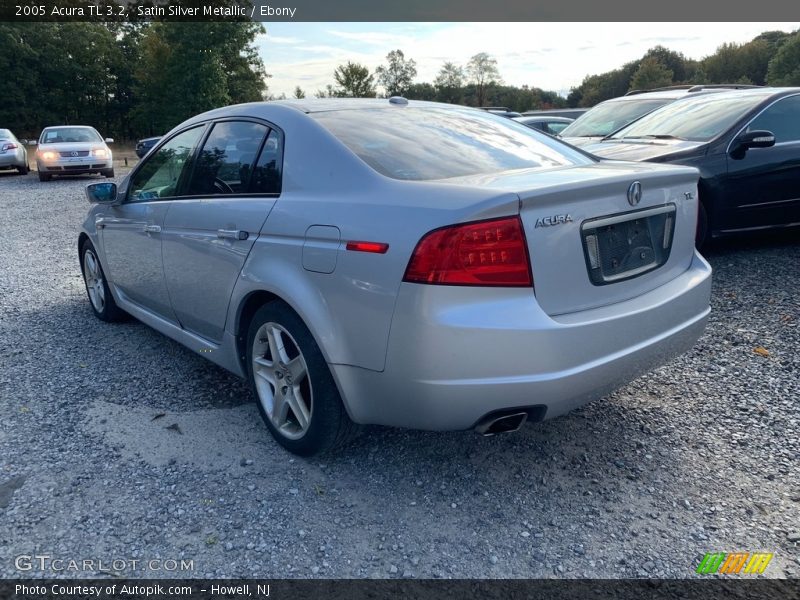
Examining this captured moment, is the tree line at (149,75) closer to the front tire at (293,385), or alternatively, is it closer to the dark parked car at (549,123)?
the dark parked car at (549,123)

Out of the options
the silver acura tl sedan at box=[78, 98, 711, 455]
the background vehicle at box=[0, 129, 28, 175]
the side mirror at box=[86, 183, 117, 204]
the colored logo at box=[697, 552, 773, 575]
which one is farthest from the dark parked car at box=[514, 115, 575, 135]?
the background vehicle at box=[0, 129, 28, 175]

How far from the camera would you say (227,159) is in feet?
11.8

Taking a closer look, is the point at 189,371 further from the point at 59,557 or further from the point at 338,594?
the point at 338,594

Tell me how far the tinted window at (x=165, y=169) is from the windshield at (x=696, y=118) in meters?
4.74

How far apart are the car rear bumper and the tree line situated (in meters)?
43.3

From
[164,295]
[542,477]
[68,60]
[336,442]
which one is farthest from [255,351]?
[68,60]

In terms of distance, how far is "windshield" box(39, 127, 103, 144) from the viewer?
61.3ft

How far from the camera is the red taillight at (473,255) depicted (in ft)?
7.73

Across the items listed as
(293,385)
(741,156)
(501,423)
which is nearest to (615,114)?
(741,156)

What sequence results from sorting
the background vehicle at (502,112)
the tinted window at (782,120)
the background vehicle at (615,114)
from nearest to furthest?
the background vehicle at (502,112) < the tinted window at (782,120) < the background vehicle at (615,114)

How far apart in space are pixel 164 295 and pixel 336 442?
5.82ft

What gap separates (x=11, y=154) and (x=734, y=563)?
22.8 meters

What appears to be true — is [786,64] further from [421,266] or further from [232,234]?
[421,266]

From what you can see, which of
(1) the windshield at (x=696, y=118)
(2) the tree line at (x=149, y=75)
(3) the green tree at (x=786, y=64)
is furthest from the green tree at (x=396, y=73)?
(1) the windshield at (x=696, y=118)
